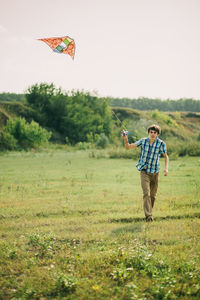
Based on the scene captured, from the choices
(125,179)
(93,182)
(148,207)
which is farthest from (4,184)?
(148,207)

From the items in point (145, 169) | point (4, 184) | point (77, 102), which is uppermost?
point (77, 102)

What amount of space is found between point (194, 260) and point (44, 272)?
2547 millimetres

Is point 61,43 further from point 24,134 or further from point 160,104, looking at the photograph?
point 160,104

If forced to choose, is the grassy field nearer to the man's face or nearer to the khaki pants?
the khaki pants

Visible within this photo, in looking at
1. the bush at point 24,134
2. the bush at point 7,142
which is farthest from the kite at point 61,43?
the bush at point 24,134

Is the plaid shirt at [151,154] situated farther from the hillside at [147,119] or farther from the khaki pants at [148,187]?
the hillside at [147,119]

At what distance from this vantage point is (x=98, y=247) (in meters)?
5.30

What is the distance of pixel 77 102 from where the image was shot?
227 feet

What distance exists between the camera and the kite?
8.92 m

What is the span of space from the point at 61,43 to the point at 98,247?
6.68 m

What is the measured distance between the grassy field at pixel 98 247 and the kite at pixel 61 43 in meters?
5.19

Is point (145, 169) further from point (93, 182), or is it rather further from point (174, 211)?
point (93, 182)

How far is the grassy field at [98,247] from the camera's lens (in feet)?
13.0

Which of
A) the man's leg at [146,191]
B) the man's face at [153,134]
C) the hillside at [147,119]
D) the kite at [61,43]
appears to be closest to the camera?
the man's face at [153,134]
